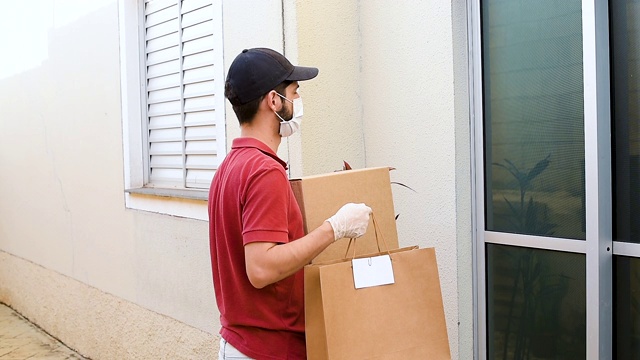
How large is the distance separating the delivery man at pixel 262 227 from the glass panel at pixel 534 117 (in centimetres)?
104

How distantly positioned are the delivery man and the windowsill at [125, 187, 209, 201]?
7.07 feet

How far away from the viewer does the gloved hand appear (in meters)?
2.28

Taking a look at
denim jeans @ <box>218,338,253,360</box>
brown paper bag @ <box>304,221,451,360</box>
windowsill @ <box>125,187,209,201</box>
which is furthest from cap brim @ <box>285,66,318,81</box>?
windowsill @ <box>125,187,209,201</box>

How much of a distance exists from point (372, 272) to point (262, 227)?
376mm

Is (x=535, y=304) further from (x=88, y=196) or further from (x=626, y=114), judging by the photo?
(x=88, y=196)

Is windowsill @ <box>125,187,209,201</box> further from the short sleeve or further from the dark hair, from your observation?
the short sleeve

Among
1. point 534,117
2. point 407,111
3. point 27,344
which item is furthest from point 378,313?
point 27,344

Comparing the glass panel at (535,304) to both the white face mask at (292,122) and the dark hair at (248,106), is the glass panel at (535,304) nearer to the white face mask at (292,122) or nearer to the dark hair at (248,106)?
the white face mask at (292,122)

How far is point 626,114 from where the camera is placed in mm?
2775

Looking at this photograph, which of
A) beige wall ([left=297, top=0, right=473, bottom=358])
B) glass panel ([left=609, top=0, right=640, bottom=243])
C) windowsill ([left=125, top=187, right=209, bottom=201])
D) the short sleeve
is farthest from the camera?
windowsill ([left=125, top=187, right=209, bottom=201])

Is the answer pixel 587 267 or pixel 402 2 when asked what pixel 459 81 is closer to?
pixel 402 2

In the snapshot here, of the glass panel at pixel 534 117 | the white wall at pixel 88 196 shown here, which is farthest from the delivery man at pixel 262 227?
the white wall at pixel 88 196

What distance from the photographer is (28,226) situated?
26.2ft

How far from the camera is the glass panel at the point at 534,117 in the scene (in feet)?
9.57
